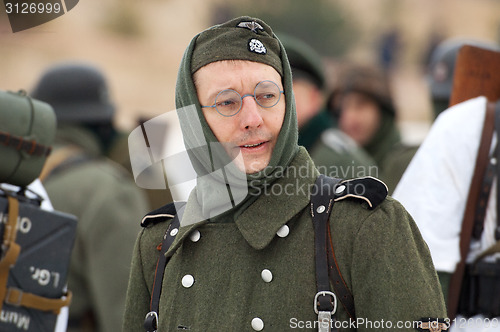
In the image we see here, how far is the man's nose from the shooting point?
2.15 meters

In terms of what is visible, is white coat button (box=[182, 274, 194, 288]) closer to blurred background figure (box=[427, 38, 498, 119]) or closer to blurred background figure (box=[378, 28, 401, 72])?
blurred background figure (box=[427, 38, 498, 119])

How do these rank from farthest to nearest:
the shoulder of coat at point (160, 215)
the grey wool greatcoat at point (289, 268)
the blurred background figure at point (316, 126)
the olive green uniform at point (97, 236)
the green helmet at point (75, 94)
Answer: the green helmet at point (75, 94)
the blurred background figure at point (316, 126)
the olive green uniform at point (97, 236)
the shoulder of coat at point (160, 215)
the grey wool greatcoat at point (289, 268)

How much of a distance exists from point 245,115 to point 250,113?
0.02 meters

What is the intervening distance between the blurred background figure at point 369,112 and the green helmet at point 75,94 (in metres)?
1.95

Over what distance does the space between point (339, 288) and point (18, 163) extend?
4.80 feet

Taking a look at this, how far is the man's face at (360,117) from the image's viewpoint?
6016 millimetres

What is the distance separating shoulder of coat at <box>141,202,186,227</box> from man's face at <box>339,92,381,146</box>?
3759 millimetres

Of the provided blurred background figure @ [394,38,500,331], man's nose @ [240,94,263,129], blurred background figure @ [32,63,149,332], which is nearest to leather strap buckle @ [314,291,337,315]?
man's nose @ [240,94,263,129]

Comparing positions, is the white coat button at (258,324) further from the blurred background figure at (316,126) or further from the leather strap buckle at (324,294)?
the blurred background figure at (316,126)

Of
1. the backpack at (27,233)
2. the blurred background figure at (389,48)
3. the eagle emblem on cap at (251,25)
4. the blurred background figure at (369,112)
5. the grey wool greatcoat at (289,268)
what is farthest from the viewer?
the blurred background figure at (389,48)

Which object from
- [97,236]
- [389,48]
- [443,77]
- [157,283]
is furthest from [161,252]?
[389,48]

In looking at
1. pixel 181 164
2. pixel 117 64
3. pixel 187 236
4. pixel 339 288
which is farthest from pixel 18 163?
pixel 117 64

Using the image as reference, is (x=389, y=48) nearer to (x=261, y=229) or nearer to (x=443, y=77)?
(x=443, y=77)

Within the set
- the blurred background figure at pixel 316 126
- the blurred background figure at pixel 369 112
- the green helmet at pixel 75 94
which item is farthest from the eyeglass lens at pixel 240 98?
the blurred background figure at pixel 369 112
